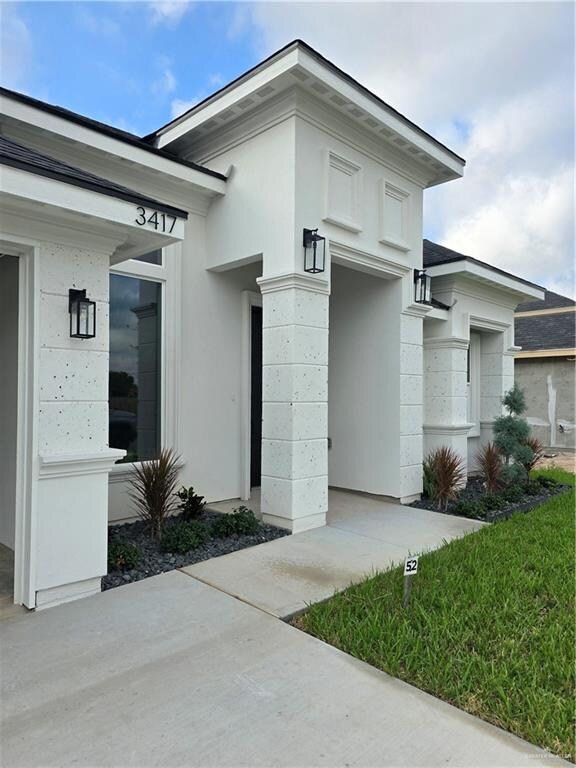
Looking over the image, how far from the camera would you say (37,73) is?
6184mm

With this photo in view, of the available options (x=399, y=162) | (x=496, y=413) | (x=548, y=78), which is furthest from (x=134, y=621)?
(x=496, y=413)

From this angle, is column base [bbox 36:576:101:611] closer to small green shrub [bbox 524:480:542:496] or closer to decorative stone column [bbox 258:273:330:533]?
decorative stone column [bbox 258:273:330:533]

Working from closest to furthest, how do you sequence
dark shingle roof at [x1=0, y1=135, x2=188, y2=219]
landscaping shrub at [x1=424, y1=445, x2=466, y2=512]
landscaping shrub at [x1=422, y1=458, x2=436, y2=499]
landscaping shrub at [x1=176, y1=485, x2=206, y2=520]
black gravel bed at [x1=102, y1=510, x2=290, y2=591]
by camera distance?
dark shingle roof at [x1=0, y1=135, x2=188, y2=219] < black gravel bed at [x1=102, y1=510, x2=290, y2=591] < landscaping shrub at [x1=176, y1=485, x2=206, y2=520] < landscaping shrub at [x1=424, y1=445, x2=466, y2=512] < landscaping shrub at [x1=422, y1=458, x2=436, y2=499]

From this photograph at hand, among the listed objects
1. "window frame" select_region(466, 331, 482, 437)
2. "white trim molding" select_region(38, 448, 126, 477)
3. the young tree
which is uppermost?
"window frame" select_region(466, 331, 482, 437)

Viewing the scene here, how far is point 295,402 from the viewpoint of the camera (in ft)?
17.8

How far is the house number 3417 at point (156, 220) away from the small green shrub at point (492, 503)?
5463 millimetres

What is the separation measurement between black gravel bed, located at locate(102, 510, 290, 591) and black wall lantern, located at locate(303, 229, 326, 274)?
9.82 ft

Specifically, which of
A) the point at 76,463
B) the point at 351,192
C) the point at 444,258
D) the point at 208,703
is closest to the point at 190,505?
the point at 76,463

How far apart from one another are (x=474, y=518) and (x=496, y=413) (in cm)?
425

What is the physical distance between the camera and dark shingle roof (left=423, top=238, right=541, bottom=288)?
809 centimetres

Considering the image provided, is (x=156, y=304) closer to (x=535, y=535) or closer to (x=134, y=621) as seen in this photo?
(x=134, y=621)

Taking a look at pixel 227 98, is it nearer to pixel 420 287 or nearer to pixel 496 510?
pixel 420 287

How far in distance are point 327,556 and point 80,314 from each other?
3.11 m

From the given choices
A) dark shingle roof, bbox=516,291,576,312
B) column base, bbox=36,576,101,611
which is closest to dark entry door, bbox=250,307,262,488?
column base, bbox=36,576,101,611
